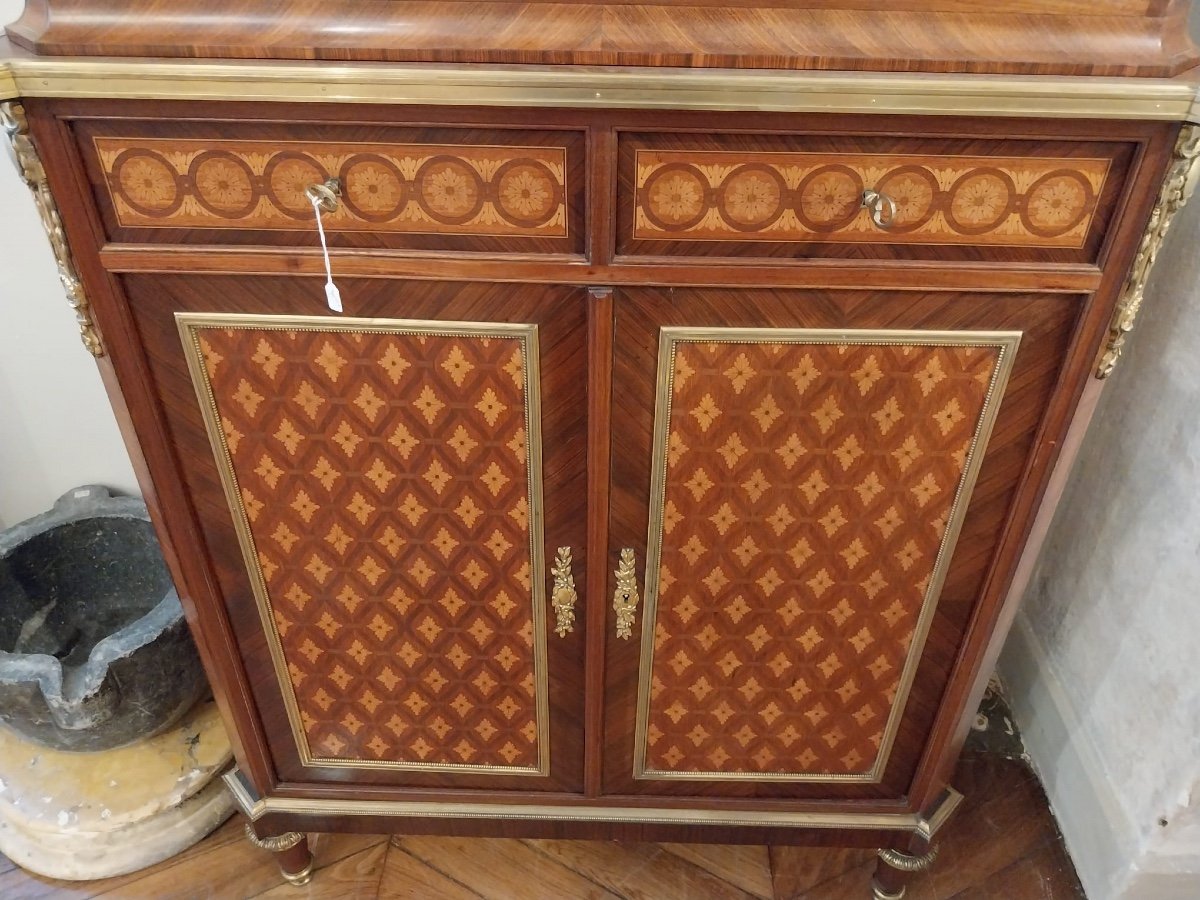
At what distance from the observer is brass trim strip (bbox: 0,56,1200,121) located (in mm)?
588

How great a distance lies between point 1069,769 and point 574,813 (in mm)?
610

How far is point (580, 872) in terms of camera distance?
3.68ft

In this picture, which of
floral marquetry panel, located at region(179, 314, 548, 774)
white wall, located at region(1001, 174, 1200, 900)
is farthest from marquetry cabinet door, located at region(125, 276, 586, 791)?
white wall, located at region(1001, 174, 1200, 900)

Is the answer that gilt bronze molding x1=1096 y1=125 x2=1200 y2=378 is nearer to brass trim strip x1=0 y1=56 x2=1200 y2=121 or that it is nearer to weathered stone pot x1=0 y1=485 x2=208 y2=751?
brass trim strip x1=0 y1=56 x2=1200 y2=121

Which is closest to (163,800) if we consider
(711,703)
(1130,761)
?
(711,703)

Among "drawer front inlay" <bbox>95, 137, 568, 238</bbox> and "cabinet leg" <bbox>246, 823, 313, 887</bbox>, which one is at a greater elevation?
"drawer front inlay" <bbox>95, 137, 568, 238</bbox>

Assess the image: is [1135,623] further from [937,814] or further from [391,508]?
[391,508]

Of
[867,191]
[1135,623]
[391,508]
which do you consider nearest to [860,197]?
[867,191]

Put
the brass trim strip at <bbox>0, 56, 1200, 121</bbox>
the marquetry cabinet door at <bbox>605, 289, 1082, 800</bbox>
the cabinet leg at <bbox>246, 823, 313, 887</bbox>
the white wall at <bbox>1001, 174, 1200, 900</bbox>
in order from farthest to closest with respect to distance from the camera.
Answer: the cabinet leg at <bbox>246, 823, 313, 887</bbox>
the white wall at <bbox>1001, 174, 1200, 900</bbox>
the marquetry cabinet door at <bbox>605, 289, 1082, 800</bbox>
the brass trim strip at <bbox>0, 56, 1200, 121</bbox>

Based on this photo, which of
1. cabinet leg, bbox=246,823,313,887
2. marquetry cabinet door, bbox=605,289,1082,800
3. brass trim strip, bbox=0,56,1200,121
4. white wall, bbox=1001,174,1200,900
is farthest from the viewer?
cabinet leg, bbox=246,823,313,887

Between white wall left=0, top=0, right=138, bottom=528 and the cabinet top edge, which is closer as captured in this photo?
the cabinet top edge

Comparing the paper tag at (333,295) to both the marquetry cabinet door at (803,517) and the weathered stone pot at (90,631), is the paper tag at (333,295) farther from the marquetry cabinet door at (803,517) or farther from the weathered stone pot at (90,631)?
the weathered stone pot at (90,631)

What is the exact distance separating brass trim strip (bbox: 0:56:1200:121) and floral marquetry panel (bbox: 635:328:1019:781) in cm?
17

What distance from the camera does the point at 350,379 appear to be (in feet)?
2.40
